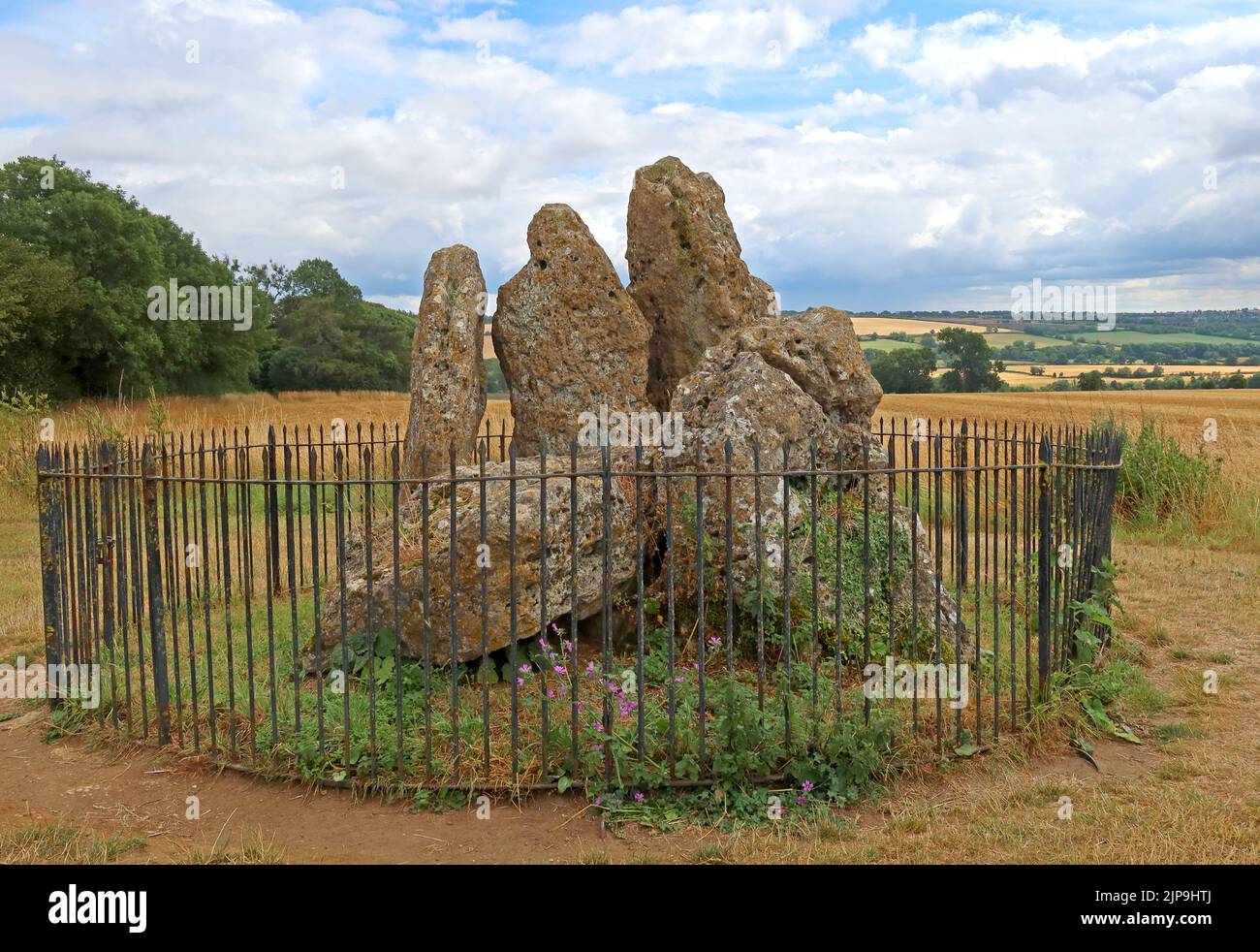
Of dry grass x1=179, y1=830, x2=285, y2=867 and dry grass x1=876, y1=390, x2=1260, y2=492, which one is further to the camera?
dry grass x1=876, y1=390, x2=1260, y2=492

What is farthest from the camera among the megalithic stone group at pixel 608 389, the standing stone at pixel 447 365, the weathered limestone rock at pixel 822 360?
the standing stone at pixel 447 365

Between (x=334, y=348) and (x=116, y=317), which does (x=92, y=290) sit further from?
(x=334, y=348)

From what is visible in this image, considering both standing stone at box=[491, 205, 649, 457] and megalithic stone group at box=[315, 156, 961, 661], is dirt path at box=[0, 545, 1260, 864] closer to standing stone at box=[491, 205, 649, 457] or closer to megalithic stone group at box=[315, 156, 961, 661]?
megalithic stone group at box=[315, 156, 961, 661]

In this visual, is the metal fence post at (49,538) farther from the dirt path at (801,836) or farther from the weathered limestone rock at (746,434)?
the weathered limestone rock at (746,434)

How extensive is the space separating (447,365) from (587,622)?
3510 millimetres

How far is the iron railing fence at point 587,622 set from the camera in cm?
591

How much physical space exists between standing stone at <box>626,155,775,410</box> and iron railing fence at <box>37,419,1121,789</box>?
8.09ft

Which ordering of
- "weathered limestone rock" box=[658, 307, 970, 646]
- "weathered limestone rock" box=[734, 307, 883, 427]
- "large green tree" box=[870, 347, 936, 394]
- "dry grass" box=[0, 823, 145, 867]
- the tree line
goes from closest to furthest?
"dry grass" box=[0, 823, 145, 867] → "weathered limestone rock" box=[658, 307, 970, 646] → "weathered limestone rock" box=[734, 307, 883, 427] → the tree line → "large green tree" box=[870, 347, 936, 394]

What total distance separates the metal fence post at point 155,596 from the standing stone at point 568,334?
12.6 feet

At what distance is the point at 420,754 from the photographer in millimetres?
6078

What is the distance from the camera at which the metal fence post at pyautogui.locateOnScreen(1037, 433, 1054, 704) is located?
6.78 m

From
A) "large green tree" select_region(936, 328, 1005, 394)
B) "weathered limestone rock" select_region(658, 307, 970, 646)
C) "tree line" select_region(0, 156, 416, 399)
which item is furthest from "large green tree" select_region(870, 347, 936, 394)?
"weathered limestone rock" select_region(658, 307, 970, 646)

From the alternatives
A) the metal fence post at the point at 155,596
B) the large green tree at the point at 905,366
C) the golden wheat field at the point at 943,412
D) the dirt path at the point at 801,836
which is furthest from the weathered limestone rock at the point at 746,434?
the large green tree at the point at 905,366

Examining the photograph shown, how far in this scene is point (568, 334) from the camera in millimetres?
9727
